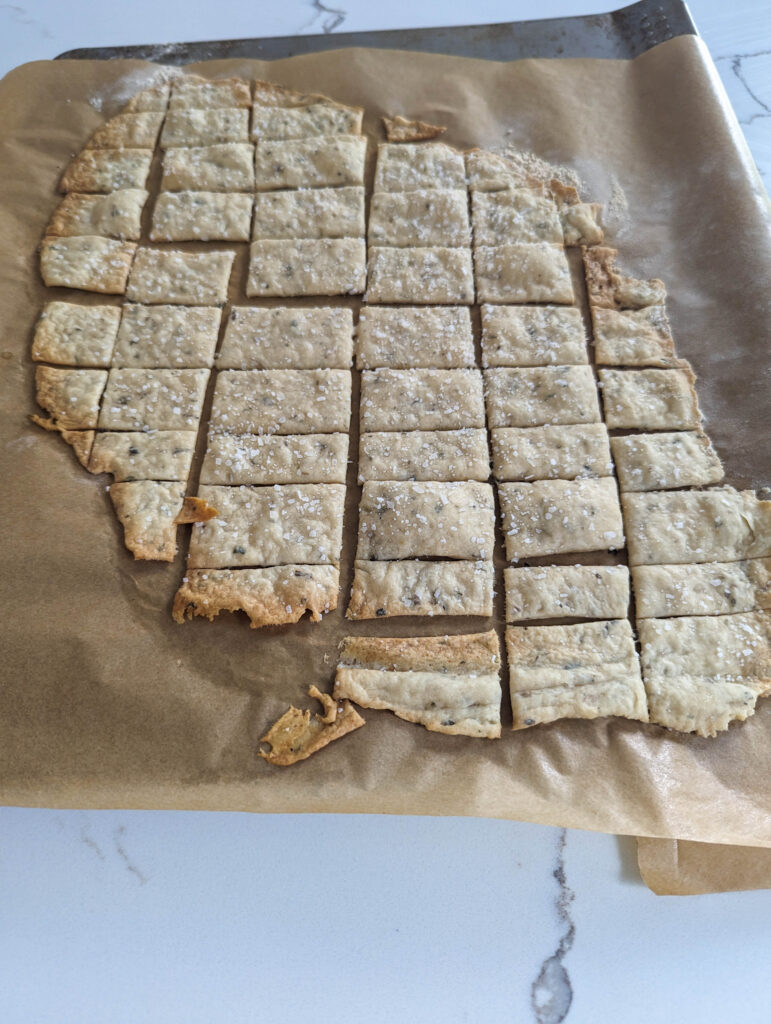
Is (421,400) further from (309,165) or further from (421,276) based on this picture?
(309,165)

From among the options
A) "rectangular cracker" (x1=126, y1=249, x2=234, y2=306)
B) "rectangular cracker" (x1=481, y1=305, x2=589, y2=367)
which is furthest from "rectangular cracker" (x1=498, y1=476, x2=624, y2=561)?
"rectangular cracker" (x1=126, y1=249, x2=234, y2=306)

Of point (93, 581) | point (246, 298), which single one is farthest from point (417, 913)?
point (246, 298)

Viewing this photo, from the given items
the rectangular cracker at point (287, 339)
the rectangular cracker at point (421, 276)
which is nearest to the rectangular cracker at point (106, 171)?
the rectangular cracker at point (287, 339)

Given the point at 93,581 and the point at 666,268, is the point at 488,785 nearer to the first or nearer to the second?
the point at 93,581

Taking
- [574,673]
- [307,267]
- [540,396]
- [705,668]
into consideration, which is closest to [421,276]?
[307,267]

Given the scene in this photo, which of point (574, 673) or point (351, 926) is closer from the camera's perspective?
point (351, 926)

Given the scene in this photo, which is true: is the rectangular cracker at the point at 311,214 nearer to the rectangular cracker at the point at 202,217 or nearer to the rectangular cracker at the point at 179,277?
the rectangular cracker at the point at 202,217
